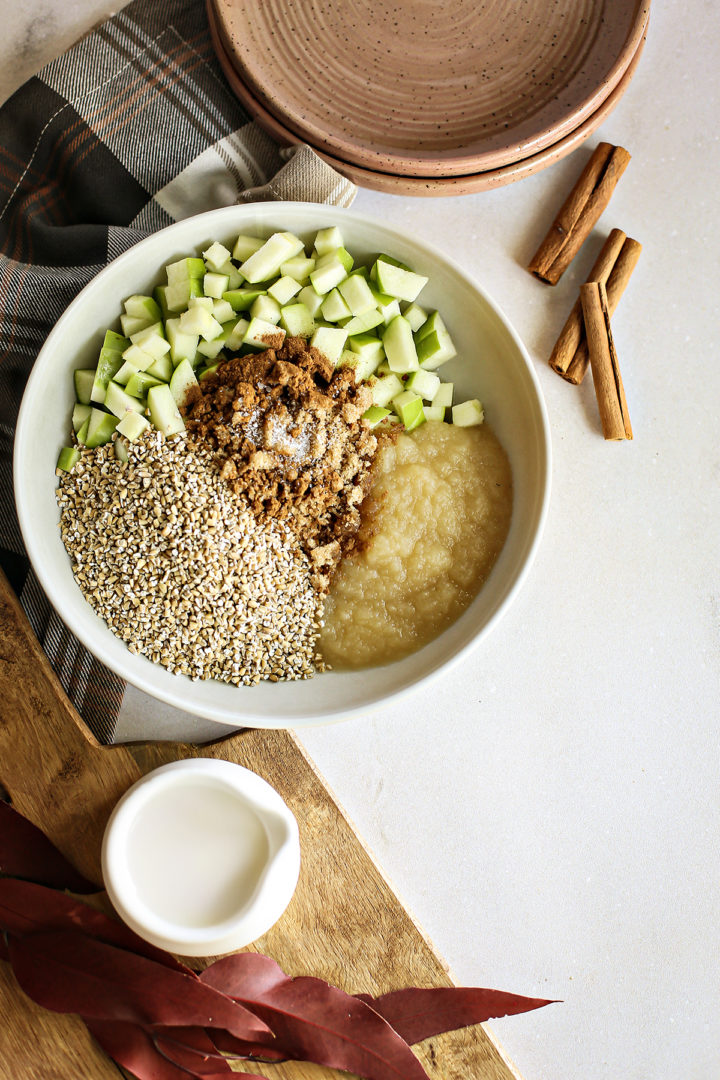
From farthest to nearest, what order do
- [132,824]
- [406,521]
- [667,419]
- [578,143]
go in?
1. [667,419]
2. [578,143]
3. [406,521]
4. [132,824]

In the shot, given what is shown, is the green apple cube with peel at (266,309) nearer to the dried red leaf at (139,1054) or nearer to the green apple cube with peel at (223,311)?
the green apple cube with peel at (223,311)

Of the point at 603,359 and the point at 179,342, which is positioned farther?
the point at 603,359

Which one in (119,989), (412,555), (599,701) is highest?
(412,555)

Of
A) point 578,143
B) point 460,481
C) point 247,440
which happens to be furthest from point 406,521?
point 578,143

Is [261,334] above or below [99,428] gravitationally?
above

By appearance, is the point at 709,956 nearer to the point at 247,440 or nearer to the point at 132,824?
the point at 132,824

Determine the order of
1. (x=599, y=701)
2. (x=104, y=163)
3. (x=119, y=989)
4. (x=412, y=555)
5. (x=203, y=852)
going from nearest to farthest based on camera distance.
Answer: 1. (x=119, y=989)
2. (x=203, y=852)
3. (x=412, y=555)
4. (x=104, y=163)
5. (x=599, y=701)

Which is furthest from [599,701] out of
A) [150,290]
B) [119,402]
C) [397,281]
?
[150,290]

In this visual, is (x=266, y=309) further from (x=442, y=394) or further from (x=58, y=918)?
(x=58, y=918)
